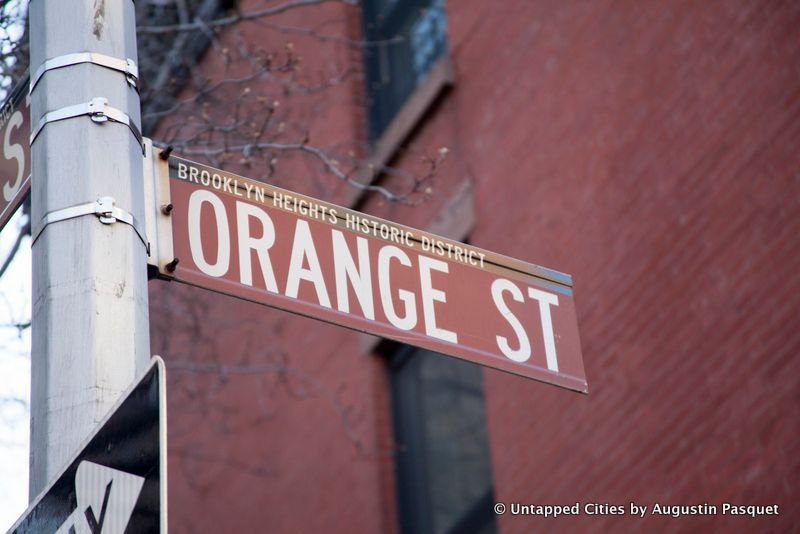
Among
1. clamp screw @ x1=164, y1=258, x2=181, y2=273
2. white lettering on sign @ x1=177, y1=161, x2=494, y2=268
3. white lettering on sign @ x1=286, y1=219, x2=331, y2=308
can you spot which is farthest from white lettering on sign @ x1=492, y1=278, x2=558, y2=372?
clamp screw @ x1=164, y1=258, x2=181, y2=273

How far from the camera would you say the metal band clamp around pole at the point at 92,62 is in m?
3.26

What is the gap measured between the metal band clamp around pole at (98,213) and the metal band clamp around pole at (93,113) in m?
0.26

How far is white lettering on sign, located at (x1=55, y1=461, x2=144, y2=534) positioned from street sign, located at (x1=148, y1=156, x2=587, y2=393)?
812mm

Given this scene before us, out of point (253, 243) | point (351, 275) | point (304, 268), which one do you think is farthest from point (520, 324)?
point (253, 243)

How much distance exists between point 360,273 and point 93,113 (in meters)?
0.86

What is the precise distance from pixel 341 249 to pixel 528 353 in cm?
66

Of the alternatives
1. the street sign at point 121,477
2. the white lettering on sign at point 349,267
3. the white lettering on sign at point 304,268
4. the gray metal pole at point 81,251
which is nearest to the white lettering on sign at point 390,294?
the white lettering on sign at point 349,267

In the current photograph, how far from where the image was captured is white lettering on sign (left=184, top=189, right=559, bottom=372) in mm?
3311

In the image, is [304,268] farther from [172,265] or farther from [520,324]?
[520,324]

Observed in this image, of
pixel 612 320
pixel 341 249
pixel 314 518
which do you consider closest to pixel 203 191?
pixel 341 249

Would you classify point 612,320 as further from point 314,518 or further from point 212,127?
point 314,518

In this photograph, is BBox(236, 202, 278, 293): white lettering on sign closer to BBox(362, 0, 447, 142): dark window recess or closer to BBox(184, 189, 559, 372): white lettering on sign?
BBox(184, 189, 559, 372): white lettering on sign

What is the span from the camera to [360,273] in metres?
3.53

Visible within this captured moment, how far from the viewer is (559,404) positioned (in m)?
7.43
